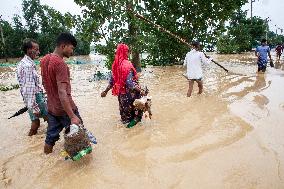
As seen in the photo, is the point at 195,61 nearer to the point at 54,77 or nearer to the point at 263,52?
the point at 54,77

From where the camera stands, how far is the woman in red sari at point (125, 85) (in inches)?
225

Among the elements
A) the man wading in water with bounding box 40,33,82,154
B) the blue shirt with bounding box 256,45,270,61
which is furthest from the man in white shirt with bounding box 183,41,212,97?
the blue shirt with bounding box 256,45,270,61

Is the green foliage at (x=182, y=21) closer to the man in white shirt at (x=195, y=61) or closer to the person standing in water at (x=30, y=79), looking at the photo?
the man in white shirt at (x=195, y=61)

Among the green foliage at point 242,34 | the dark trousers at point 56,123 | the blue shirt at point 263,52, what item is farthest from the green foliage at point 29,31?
the dark trousers at point 56,123

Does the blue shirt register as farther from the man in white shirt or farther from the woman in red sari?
the woman in red sari

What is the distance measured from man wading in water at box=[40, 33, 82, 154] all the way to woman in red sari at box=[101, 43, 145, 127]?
1.46 m

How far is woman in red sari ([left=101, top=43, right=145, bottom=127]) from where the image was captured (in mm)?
5723

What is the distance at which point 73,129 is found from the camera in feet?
13.7

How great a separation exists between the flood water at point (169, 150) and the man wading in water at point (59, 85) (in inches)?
24.1

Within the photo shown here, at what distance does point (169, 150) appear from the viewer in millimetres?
4805

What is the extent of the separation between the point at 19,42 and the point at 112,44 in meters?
31.8

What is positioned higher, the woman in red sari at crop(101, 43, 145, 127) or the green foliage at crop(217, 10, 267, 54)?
the green foliage at crop(217, 10, 267, 54)

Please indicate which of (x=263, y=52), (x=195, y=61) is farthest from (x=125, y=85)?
(x=263, y=52)

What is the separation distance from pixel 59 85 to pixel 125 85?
1.93 metres
